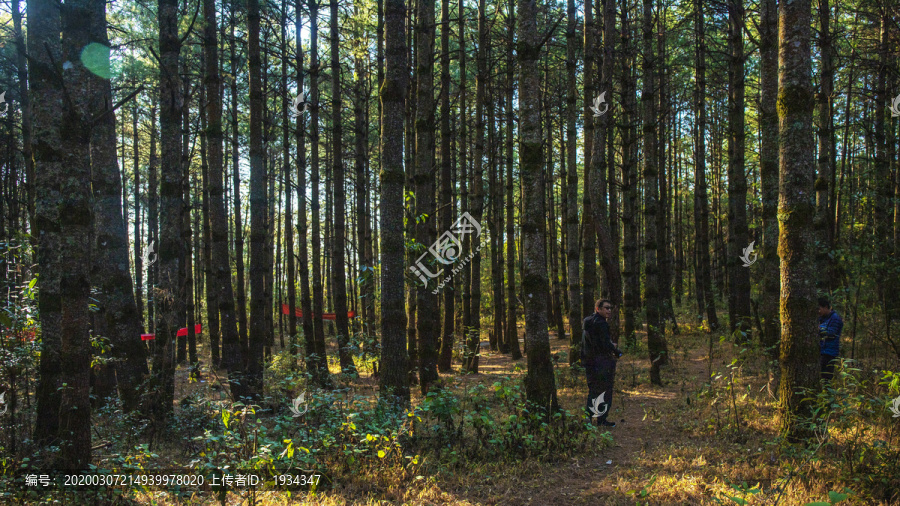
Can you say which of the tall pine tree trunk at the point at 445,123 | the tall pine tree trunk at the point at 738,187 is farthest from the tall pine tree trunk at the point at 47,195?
the tall pine tree trunk at the point at 738,187

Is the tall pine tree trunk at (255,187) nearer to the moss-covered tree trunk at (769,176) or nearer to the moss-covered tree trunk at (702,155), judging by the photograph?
the moss-covered tree trunk at (769,176)

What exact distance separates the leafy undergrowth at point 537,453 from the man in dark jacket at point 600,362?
312 mm

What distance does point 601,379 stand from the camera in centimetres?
734

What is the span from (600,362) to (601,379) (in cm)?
26

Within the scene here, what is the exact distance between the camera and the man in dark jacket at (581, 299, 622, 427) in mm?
7293

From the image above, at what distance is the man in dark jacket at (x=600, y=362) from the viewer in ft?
23.9

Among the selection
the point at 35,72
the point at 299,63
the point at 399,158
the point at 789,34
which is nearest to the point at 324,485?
the point at 399,158

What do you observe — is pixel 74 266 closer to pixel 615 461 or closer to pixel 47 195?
pixel 47 195

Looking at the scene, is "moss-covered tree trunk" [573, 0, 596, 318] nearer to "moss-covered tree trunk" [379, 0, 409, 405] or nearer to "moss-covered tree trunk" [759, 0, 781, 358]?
"moss-covered tree trunk" [759, 0, 781, 358]

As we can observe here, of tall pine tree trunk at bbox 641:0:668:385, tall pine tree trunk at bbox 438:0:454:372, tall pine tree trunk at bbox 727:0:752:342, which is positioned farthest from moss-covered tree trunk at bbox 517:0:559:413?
tall pine tree trunk at bbox 727:0:752:342

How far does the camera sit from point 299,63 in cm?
1161

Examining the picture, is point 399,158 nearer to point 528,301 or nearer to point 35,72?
point 528,301

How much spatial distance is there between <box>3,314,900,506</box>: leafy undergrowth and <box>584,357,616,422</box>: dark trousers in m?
0.32

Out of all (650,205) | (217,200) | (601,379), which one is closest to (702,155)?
(650,205)
